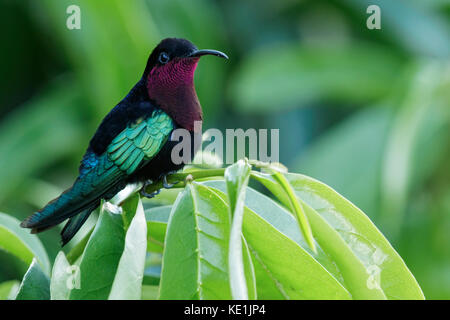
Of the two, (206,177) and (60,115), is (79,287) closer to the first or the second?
(206,177)

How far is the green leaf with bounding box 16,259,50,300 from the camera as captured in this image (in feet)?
3.05

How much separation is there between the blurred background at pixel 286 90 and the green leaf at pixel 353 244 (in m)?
1.32

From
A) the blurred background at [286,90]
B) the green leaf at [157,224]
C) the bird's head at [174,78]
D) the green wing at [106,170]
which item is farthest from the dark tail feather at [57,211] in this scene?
the blurred background at [286,90]

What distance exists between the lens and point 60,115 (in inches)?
115

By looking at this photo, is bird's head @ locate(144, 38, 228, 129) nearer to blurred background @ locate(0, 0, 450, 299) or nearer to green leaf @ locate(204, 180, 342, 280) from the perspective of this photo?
green leaf @ locate(204, 180, 342, 280)

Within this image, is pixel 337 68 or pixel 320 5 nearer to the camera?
pixel 337 68

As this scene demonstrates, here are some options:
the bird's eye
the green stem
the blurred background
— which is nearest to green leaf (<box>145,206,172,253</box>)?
the green stem

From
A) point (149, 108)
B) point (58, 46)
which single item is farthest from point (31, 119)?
point (149, 108)

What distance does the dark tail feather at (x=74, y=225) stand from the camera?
98 cm

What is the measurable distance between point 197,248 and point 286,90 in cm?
217

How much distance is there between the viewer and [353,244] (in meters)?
0.91

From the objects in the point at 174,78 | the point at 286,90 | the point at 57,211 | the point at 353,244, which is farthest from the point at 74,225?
the point at 286,90

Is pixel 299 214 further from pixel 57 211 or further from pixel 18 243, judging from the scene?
pixel 18 243

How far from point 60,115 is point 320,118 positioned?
1.34 metres
